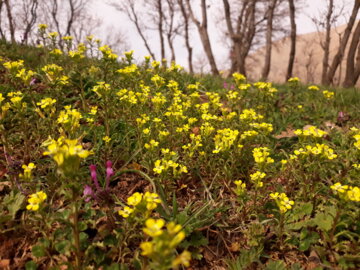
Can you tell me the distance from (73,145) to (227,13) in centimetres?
1226

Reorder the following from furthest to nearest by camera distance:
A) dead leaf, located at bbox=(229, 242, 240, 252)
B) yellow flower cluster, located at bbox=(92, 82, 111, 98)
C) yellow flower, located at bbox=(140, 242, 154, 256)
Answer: yellow flower cluster, located at bbox=(92, 82, 111, 98)
dead leaf, located at bbox=(229, 242, 240, 252)
yellow flower, located at bbox=(140, 242, 154, 256)

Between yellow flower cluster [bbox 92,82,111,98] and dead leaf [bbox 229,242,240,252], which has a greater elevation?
yellow flower cluster [bbox 92,82,111,98]

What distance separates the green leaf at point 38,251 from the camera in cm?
161

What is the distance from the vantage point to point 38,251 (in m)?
1.62

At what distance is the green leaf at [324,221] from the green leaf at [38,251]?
1898 mm

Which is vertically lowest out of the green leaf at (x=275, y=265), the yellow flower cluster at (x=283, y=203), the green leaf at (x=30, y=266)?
the green leaf at (x=275, y=265)

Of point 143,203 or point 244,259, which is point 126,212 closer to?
point 143,203

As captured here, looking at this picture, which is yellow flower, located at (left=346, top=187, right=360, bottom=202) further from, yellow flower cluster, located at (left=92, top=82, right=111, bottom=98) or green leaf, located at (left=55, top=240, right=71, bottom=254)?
yellow flower cluster, located at (left=92, top=82, right=111, bottom=98)

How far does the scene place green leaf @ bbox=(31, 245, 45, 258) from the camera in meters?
1.61

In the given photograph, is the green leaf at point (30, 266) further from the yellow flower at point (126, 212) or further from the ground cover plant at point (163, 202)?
the yellow flower at point (126, 212)

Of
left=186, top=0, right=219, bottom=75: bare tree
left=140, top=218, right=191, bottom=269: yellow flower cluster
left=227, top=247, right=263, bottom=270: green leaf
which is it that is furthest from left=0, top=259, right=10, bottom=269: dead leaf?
left=186, top=0, right=219, bottom=75: bare tree

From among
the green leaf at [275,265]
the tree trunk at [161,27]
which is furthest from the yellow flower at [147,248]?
the tree trunk at [161,27]

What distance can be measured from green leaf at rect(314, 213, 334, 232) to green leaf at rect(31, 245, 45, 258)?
1898 mm

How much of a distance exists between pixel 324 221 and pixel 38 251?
197 cm
